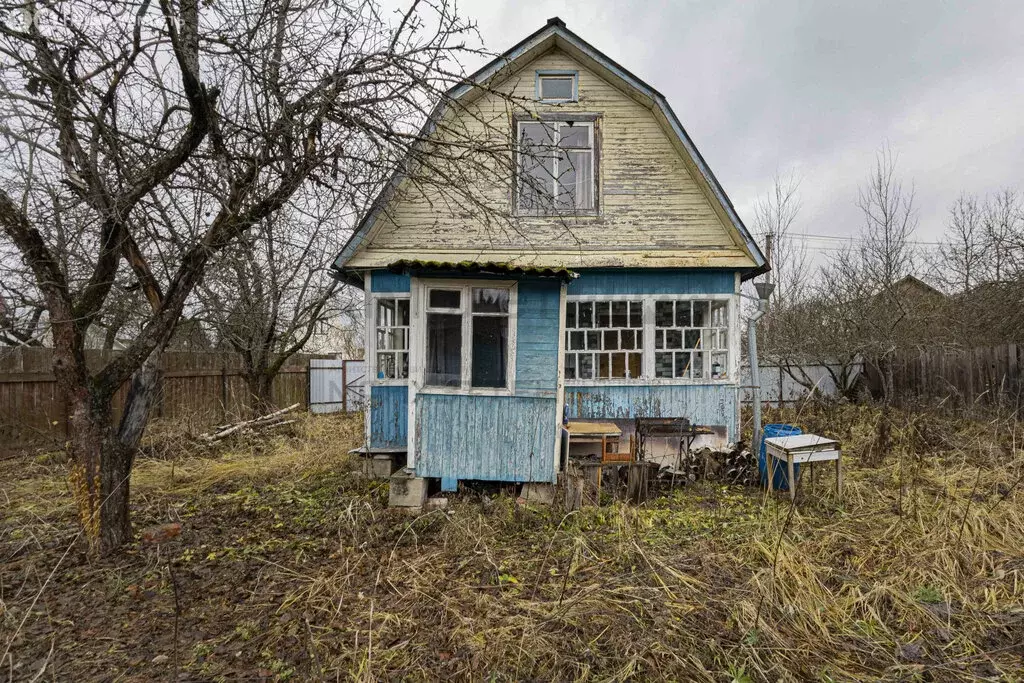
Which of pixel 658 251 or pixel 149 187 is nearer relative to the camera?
pixel 149 187

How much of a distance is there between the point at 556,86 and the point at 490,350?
16.3 feet

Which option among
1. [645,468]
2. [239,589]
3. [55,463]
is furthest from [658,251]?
[55,463]

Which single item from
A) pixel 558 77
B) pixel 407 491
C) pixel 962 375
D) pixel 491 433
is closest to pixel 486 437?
pixel 491 433

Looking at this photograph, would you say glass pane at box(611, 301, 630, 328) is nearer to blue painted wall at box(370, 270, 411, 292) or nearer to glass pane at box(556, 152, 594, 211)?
glass pane at box(556, 152, 594, 211)

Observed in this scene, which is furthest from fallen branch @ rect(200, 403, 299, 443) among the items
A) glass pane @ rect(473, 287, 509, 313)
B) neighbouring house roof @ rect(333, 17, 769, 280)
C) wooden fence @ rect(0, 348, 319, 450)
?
glass pane @ rect(473, 287, 509, 313)

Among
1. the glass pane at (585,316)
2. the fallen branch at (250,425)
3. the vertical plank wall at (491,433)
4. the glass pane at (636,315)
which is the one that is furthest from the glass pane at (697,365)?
the fallen branch at (250,425)

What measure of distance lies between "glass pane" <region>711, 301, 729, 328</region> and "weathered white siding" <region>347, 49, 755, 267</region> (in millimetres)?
731

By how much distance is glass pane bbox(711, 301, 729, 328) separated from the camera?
811 centimetres

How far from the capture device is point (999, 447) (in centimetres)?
678

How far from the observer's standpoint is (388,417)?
24.4ft

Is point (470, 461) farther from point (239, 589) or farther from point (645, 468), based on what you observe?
point (239, 589)

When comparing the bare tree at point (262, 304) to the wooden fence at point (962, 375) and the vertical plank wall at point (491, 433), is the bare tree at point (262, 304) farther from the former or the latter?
the wooden fence at point (962, 375)

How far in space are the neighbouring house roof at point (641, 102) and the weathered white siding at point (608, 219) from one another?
1.6 inches

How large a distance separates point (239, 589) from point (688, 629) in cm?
343
